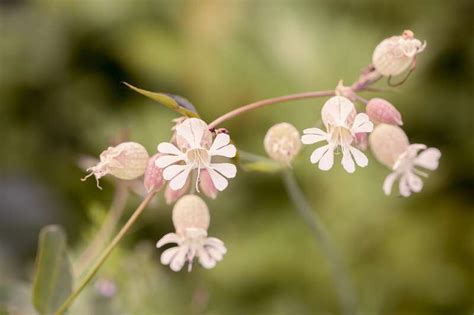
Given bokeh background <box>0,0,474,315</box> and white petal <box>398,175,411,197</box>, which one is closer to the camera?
white petal <box>398,175,411,197</box>

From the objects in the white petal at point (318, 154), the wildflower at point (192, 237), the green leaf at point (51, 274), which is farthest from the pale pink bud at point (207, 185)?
the green leaf at point (51, 274)

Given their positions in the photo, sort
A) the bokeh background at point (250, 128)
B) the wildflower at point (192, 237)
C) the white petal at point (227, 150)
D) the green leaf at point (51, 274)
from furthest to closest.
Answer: the bokeh background at point (250, 128)
the green leaf at point (51, 274)
the wildflower at point (192, 237)
the white petal at point (227, 150)

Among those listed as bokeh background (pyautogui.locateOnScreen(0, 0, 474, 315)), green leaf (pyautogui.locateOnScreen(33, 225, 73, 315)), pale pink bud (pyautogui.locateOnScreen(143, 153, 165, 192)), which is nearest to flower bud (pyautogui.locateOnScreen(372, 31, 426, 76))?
pale pink bud (pyautogui.locateOnScreen(143, 153, 165, 192))

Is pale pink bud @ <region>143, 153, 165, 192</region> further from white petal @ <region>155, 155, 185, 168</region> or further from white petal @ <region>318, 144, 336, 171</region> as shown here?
white petal @ <region>318, 144, 336, 171</region>

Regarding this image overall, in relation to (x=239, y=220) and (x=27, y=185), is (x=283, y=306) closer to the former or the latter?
(x=239, y=220)

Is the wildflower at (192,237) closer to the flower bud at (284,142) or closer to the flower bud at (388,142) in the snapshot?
the flower bud at (284,142)
